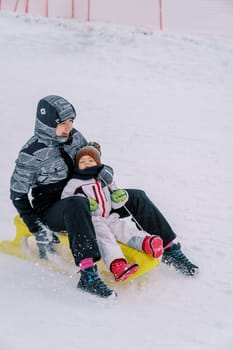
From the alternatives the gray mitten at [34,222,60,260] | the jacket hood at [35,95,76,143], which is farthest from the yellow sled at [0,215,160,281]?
the jacket hood at [35,95,76,143]

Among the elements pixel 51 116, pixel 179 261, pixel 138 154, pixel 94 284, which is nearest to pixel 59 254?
pixel 94 284

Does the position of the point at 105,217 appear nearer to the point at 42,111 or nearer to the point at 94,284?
the point at 94,284

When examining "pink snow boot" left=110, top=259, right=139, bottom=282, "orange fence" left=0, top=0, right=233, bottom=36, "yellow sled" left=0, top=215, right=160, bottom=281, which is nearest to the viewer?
"pink snow boot" left=110, top=259, right=139, bottom=282

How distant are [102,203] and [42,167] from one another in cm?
46

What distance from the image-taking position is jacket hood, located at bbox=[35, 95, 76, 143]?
4594 mm

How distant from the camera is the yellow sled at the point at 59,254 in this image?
444 cm

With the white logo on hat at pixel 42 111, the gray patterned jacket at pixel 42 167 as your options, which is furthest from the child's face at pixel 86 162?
the white logo on hat at pixel 42 111

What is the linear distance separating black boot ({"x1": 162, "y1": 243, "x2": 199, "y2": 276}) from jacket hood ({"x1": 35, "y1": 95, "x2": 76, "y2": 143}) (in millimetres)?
1080

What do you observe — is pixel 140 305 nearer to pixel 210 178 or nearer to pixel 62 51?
pixel 210 178

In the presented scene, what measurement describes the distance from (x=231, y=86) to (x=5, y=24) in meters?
4.03

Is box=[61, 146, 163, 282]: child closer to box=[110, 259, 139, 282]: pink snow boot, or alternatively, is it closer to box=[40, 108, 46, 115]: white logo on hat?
box=[110, 259, 139, 282]: pink snow boot

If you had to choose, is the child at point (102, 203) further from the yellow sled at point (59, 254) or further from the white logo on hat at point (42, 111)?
the white logo on hat at point (42, 111)

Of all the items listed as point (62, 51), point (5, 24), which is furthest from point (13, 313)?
point (5, 24)

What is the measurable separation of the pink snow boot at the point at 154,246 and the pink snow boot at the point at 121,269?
0.50 ft
